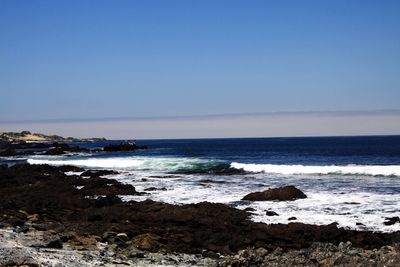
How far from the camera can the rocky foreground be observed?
941cm

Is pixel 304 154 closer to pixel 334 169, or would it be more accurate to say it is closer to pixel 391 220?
pixel 334 169

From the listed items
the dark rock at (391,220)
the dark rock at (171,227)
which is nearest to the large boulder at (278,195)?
the dark rock at (171,227)

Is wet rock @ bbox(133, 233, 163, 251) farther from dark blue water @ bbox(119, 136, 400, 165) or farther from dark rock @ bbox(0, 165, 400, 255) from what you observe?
dark blue water @ bbox(119, 136, 400, 165)

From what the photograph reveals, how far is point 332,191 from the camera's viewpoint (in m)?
23.7

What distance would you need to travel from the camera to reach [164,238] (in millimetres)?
12398

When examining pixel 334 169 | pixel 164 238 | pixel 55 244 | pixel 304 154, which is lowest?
pixel 164 238

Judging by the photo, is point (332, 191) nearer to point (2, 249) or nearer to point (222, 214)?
point (222, 214)

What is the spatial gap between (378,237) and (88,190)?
49.1ft

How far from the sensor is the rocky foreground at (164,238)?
9.41 m

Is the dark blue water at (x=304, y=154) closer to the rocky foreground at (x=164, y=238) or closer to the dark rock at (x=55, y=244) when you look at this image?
the rocky foreground at (x=164, y=238)

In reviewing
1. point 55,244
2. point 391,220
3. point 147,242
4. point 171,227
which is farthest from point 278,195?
point 55,244

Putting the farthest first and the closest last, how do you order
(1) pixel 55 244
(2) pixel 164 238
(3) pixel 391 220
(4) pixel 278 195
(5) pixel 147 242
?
(4) pixel 278 195 < (3) pixel 391 220 < (2) pixel 164 238 < (5) pixel 147 242 < (1) pixel 55 244

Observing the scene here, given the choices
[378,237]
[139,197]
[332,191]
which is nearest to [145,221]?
[378,237]

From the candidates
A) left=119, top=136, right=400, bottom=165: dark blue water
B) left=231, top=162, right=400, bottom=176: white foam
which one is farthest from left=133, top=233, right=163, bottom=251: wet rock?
left=119, top=136, right=400, bottom=165: dark blue water
